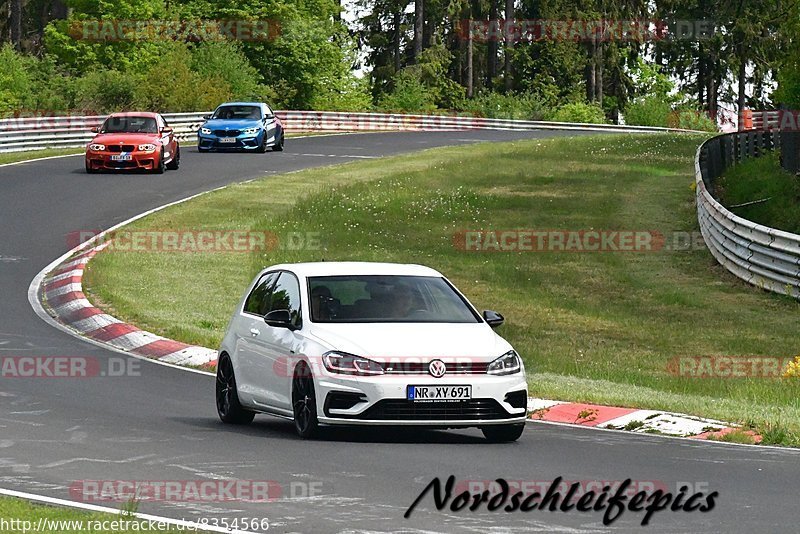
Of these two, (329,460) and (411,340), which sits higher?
(411,340)

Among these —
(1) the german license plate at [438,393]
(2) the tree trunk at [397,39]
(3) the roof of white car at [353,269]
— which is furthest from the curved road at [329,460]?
(2) the tree trunk at [397,39]

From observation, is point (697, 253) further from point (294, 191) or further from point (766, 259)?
point (294, 191)

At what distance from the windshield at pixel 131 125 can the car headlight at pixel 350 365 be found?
94.6 ft

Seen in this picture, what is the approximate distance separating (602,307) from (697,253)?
781 centimetres

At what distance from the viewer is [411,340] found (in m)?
12.2

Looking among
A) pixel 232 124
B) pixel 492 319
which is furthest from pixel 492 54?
pixel 492 319

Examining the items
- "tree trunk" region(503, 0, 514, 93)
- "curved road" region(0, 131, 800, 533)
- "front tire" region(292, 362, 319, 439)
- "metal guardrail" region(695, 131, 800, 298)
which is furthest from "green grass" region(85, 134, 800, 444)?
"tree trunk" region(503, 0, 514, 93)

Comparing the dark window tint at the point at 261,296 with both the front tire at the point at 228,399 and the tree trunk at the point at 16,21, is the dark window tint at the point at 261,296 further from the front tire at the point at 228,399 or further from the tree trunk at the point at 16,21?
the tree trunk at the point at 16,21

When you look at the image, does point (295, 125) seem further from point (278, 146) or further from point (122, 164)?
point (122, 164)

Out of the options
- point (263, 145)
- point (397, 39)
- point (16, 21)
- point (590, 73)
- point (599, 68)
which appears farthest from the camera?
point (397, 39)

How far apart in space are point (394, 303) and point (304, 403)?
1255 mm

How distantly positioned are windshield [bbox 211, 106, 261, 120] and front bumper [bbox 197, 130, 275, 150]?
0.57 meters

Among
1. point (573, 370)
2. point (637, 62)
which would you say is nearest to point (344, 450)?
point (573, 370)

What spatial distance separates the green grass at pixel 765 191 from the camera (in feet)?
107
